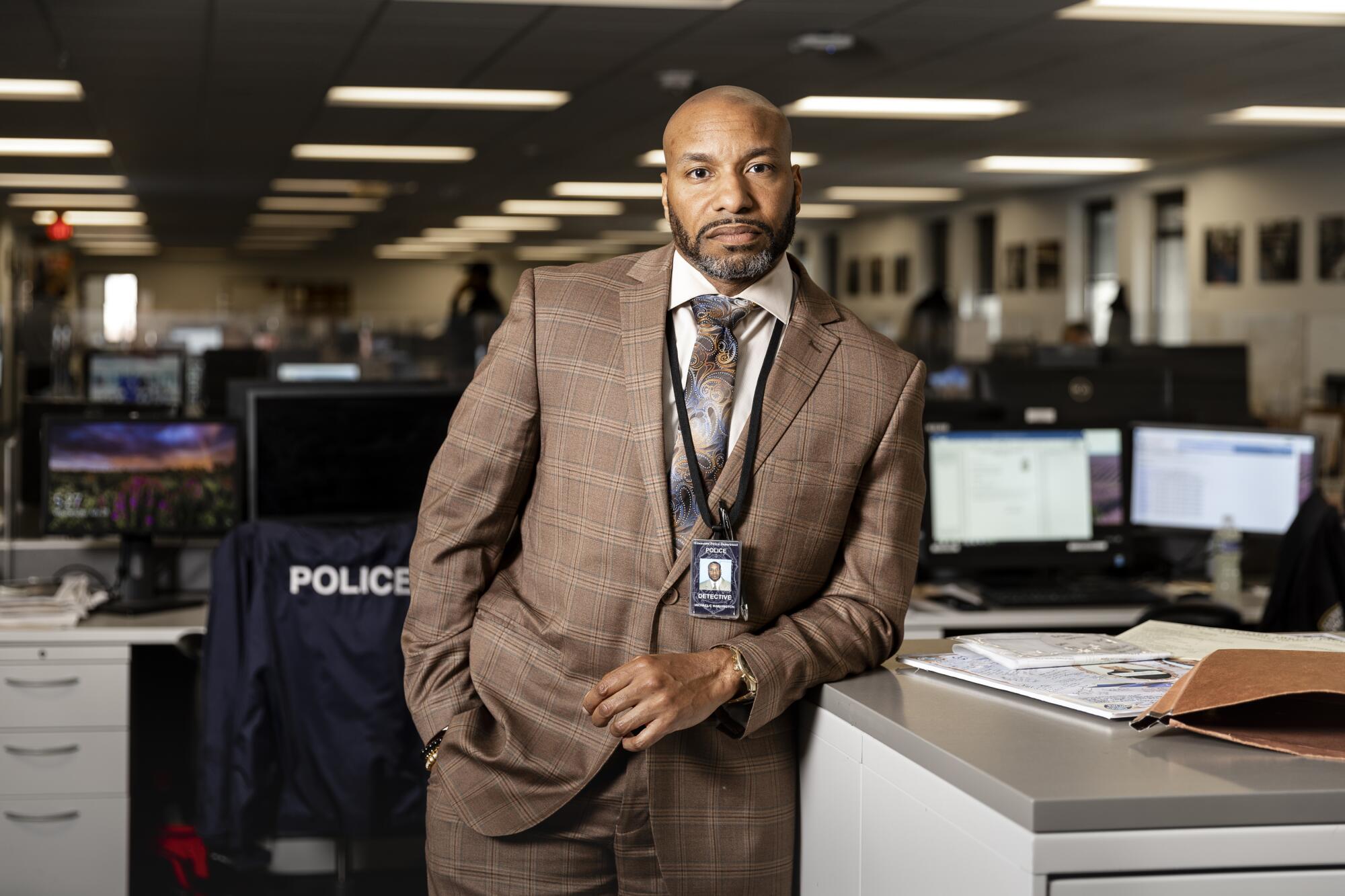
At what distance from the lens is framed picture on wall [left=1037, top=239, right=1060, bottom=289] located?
12359mm

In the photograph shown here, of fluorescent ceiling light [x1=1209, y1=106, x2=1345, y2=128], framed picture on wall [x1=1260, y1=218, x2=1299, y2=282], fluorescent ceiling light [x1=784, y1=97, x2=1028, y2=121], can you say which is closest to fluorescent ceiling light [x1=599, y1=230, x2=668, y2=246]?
framed picture on wall [x1=1260, y1=218, x2=1299, y2=282]

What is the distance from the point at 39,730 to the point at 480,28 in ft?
12.6

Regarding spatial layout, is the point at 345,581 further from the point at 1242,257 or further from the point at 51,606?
the point at 1242,257

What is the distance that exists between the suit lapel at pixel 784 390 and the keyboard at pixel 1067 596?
6.24ft

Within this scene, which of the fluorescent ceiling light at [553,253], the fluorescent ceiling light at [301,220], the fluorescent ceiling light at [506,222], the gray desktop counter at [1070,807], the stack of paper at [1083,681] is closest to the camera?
the gray desktop counter at [1070,807]

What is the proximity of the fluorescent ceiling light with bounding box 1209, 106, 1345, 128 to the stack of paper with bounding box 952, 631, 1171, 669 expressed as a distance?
7.14m

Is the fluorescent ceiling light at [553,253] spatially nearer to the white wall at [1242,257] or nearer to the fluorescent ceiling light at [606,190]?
the fluorescent ceiling light at [606,190]

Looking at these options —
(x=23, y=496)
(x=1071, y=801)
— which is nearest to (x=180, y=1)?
(x=23, y=496)

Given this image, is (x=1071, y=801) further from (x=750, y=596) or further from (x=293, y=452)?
(x=293, y=452)

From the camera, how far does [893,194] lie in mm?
12625

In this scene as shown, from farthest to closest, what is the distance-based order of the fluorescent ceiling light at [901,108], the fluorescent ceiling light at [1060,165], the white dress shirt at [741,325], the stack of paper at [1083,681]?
the fluorescent ceiling light at [1060,165] < the fluorescent ceiling light at [901,108] < the white dress shirt at [741,325] < the stack of paper at [1083,681]

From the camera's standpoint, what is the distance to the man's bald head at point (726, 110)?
1.45 m

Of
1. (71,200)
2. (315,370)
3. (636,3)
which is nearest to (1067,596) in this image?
(636,3)

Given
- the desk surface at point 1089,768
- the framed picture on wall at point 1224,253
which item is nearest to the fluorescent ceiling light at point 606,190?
the framed picture on wall at point 1224,253
